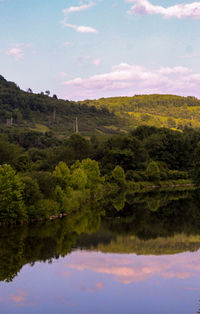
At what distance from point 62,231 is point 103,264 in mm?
10055

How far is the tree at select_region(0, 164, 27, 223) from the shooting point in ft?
117

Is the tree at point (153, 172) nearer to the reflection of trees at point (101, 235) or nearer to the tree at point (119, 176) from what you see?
the tree at point (119, 176)

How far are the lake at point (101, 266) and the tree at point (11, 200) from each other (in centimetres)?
119

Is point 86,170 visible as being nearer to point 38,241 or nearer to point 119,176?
point 119,176

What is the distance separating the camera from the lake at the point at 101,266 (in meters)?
19.3

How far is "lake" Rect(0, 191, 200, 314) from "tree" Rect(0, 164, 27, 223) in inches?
46.9

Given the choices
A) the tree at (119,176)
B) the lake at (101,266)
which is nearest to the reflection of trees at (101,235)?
the lake at (101,266)

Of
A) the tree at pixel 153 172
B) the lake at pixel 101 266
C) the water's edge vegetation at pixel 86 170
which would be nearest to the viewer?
the lake at pixel 101 266

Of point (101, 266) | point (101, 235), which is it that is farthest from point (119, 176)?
point (101, 266)

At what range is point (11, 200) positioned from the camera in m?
35.9

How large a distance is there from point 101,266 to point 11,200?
515 inches

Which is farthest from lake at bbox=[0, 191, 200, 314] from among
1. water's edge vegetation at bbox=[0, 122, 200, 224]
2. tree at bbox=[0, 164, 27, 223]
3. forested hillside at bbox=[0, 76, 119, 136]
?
forested hillside at bbox=[0, 76, 119, 136]

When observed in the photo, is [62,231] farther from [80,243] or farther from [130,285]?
[130,285]

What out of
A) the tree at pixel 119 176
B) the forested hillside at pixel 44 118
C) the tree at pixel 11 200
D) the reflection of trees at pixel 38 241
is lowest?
the tree at pixel 119 176
